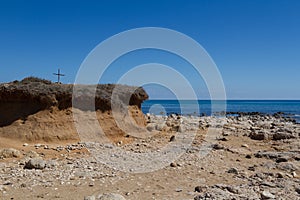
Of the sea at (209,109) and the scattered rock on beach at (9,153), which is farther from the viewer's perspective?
the sea at (209,109)

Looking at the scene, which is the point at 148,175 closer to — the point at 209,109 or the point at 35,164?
the point at 35,164

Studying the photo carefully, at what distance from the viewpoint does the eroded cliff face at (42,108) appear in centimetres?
1170

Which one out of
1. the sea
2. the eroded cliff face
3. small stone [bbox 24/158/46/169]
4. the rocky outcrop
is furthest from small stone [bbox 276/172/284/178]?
the sea

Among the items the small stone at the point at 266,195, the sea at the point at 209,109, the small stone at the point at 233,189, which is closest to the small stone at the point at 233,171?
the small stone at the point at 233,189

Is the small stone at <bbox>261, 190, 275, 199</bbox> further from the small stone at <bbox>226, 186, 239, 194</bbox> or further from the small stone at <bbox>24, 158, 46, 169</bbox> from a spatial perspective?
the small stone at <bbox>24, 158, 46, 169</bbox>

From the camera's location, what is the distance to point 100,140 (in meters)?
12.7

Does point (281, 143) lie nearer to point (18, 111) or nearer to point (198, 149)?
point (198, 149)

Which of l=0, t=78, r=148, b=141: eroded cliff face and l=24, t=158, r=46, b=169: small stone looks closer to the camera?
l=24, t=158, r=46, b=169: small stone

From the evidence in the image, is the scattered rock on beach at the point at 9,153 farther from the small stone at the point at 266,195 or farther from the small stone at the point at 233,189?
the small stone at the point at 266,195

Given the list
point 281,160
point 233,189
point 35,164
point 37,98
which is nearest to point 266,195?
point 233,189

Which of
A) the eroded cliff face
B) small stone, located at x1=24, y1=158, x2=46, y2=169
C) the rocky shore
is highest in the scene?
the eroded cliff face

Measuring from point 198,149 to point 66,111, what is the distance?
6.04 m

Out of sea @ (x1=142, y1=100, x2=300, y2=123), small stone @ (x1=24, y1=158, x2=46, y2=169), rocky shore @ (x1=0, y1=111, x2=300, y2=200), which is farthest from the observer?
sea @ (x1=142, y1=100, x2=300, y2=123)

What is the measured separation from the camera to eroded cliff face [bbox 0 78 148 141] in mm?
11695
